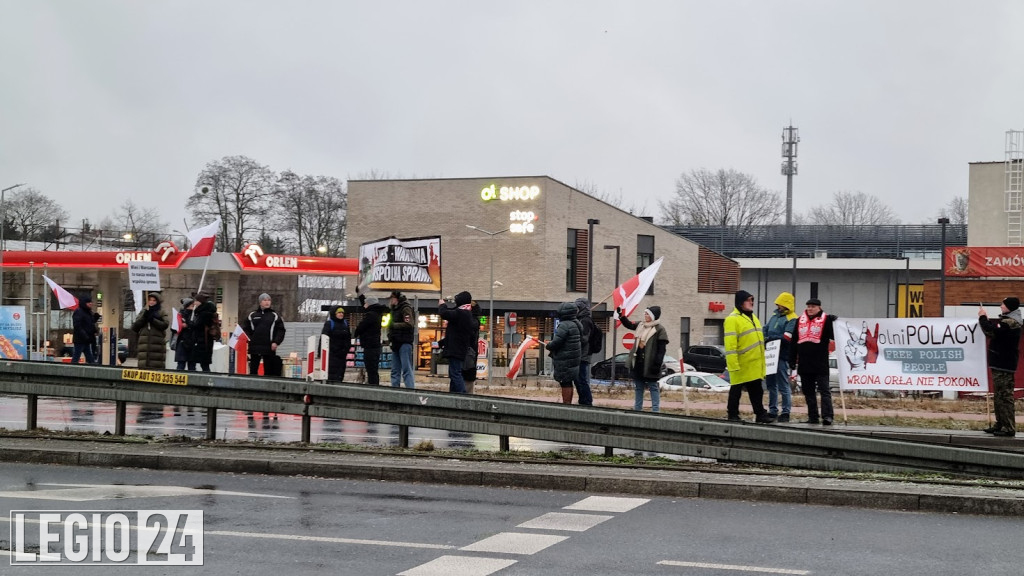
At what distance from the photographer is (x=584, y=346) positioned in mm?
15883

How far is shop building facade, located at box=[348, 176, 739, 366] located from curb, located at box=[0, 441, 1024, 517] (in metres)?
38.5

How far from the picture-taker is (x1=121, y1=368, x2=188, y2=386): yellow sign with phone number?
1268 cm

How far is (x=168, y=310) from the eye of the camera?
58906 millimetres

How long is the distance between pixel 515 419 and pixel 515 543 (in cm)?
392

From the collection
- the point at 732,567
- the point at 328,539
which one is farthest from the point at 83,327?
the point at 732,567

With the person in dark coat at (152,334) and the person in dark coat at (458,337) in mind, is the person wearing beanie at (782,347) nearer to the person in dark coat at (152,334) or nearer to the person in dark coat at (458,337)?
the person in dark coat at (458,337)

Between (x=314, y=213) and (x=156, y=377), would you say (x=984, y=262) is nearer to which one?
(x=156, y=377)

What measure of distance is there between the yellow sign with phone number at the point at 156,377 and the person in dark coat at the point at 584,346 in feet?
18.1

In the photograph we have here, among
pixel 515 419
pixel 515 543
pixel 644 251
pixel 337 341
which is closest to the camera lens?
pixel 515 543

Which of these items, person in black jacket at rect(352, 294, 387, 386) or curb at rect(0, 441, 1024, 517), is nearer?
curb at rect(0, 441, 1024, 517)

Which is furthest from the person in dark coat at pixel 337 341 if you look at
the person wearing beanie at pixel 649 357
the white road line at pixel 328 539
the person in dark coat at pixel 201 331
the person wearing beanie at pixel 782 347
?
the white road line at pixel 328 539

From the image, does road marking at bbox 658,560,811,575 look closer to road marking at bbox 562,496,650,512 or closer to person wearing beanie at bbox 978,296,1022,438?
road marking at bbox 562,496,650,512

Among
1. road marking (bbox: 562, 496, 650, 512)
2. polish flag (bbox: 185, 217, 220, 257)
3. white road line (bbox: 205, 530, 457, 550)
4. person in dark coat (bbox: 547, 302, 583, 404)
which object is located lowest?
road marking (bbox: 562, 496, 650, 512)

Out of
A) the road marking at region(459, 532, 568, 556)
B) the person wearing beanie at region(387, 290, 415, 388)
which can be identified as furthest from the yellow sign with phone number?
the road marking at region(459, 532, 568, 556)
